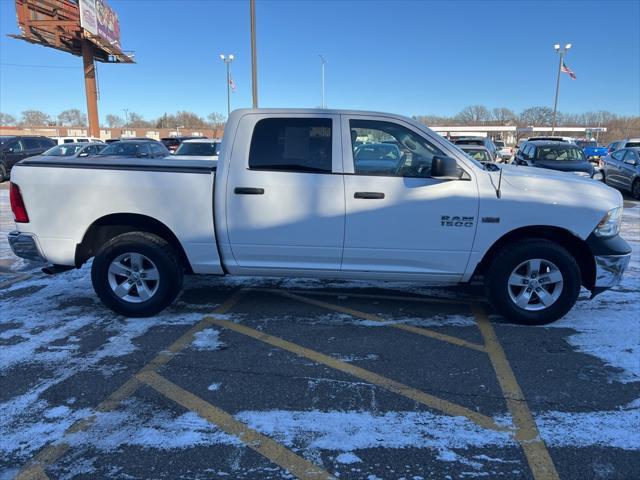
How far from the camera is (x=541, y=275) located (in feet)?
14.7

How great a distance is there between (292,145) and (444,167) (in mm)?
1425

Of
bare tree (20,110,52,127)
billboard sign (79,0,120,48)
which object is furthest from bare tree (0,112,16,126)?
billboard sign (79,0,120,48)

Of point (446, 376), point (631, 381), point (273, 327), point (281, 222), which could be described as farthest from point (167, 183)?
point (631, 381)

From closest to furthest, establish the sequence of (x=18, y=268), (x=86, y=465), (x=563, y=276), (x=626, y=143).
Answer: (x=86, y=465)
(x=563, y=276)
(x=18, y=268)
(x=626, y=143)

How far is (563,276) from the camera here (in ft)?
14.5

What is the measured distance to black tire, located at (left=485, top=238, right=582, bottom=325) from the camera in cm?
436

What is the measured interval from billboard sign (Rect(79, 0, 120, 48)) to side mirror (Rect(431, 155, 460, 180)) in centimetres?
4174

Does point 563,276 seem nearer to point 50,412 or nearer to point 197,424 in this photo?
point 197,424

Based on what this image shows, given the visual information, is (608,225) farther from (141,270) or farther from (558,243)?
(141,270)

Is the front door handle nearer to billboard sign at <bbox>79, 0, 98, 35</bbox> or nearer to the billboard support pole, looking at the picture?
billboard sign at <bbox>79, 0, 98, 35</bbox>

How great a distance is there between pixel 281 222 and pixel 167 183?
1.14 meters

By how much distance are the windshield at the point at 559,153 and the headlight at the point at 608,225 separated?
1104 centimetres

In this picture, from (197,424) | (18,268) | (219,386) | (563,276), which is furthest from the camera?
(18,268)

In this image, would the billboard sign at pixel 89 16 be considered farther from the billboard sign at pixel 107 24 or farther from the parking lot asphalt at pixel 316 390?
the parking lot asphalt at pixel 316 390
